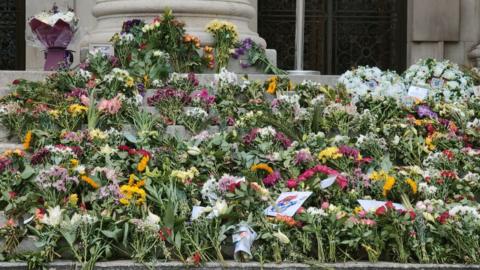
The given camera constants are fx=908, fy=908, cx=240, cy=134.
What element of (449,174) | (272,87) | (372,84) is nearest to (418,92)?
(372,84)

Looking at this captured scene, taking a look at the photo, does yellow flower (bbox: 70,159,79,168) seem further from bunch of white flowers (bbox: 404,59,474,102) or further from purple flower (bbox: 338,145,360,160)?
bunch of white flowers (bbox: 404,59,474,102)

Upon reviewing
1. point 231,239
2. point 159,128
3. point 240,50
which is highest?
point 240,50

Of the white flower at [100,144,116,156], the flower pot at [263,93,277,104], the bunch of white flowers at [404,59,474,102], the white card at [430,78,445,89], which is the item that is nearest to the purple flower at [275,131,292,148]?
the flower pot at [263,93,277,104]

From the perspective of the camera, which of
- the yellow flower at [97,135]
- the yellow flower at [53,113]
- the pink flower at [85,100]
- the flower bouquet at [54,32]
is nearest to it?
the yellow flower at [97,135]

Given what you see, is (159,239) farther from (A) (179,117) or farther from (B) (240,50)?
(B) (240,50)

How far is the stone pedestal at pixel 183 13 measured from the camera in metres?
10.7

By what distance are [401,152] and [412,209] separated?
168 centimetres

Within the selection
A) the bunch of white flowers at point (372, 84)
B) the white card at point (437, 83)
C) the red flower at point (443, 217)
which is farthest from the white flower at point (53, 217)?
the white card at point (437, 83)

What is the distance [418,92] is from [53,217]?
506 centimetres

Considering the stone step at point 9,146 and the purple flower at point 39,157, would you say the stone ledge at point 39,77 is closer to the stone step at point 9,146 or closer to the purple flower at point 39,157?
the stone step at point 9,146

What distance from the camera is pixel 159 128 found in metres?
8.61

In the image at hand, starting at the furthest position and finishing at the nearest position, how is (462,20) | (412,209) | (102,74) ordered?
(462,20) < (102,74) < (412,209)

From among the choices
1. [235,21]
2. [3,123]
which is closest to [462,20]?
[235,21]

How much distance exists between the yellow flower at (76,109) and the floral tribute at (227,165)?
1 cm
